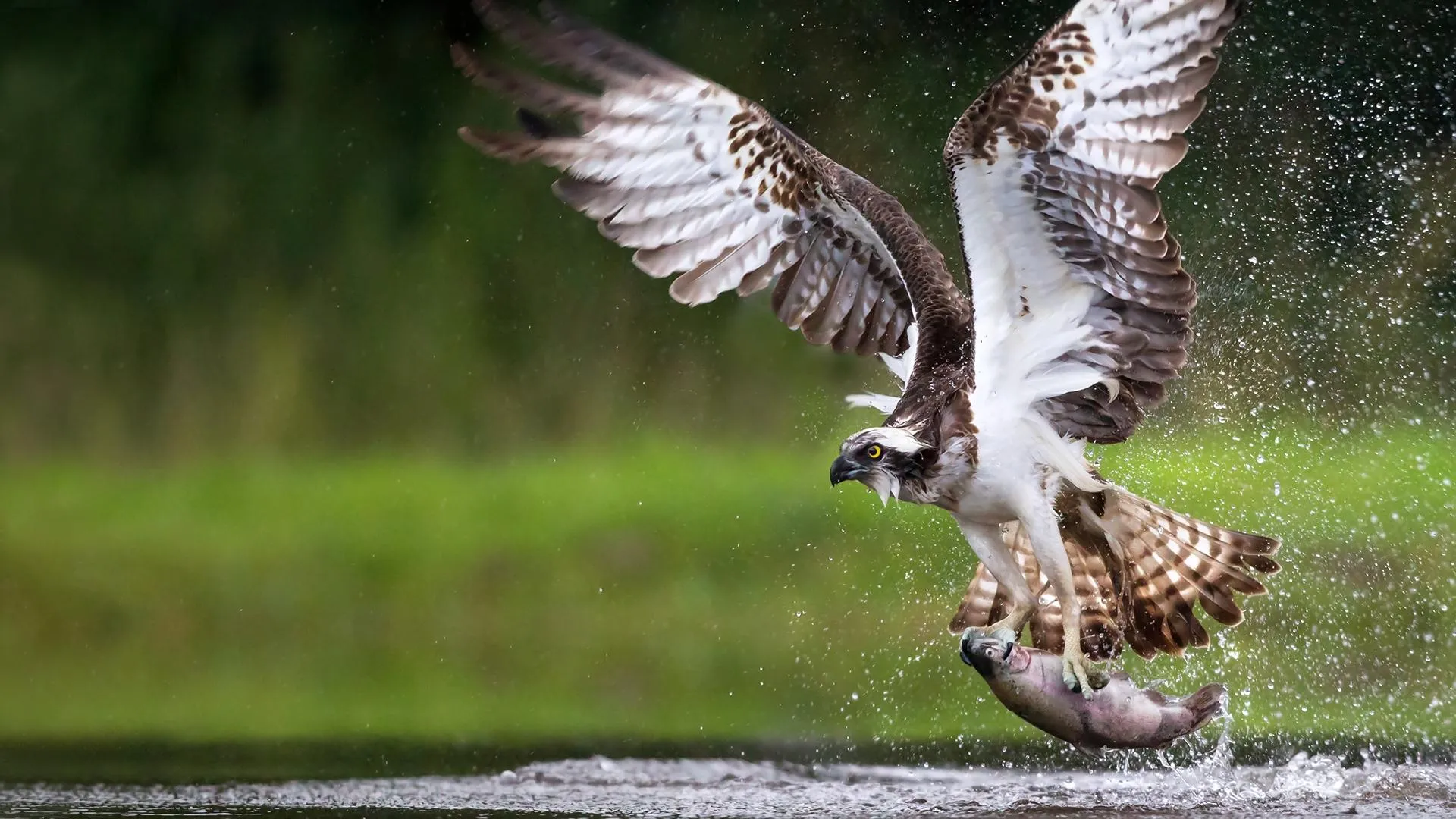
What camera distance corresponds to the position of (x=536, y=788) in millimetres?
7172

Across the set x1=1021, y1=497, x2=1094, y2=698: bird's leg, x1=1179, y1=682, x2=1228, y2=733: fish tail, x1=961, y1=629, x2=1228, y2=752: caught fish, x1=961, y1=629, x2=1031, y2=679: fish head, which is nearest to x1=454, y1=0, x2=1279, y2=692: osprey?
x1=1021, y1=497, x2=1094, y2=698: bird's leg

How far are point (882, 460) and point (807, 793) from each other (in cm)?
146

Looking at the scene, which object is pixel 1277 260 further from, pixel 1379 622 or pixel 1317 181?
pixel 1379 622

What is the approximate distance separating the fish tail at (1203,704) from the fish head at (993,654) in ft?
1.70

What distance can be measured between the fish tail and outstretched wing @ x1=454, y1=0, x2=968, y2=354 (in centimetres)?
185

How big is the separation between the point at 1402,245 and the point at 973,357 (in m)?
8.55

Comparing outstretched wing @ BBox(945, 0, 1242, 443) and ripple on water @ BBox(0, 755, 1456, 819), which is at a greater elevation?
outstretched wing @ BBox(945, 0, 1242, 443)

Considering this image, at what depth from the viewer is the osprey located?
5.89m

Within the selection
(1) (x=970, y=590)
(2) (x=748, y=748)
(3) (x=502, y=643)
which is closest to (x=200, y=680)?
(3) (x=502, y=643)

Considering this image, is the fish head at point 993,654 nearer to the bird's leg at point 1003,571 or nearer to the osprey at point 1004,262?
the osprey at point 1004,262

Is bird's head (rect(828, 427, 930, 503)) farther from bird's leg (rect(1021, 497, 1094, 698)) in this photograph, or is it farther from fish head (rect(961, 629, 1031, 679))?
fish head (rect(961, 629, 1031, 679))

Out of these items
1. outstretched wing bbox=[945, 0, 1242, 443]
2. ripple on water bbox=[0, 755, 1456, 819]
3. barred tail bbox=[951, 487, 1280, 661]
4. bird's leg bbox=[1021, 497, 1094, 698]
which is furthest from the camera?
barred tail bbox=[951, 487, 1280, 661]

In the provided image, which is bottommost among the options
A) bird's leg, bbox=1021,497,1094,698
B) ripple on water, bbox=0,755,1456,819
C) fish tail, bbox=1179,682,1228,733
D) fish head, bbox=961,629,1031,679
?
ripple on water, bbox=0,755,1456,819

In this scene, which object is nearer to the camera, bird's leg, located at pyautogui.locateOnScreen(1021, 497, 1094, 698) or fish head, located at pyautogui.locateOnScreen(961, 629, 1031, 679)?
fish head, located at pyautogui.locateOnScreen(961, 629, 1031, 679)
